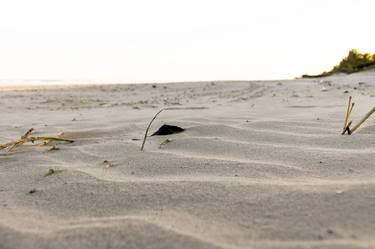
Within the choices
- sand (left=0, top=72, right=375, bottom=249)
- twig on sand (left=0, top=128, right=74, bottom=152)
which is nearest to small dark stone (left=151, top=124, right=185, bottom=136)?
sand (left=0, top=72, right=375, bottom=249)

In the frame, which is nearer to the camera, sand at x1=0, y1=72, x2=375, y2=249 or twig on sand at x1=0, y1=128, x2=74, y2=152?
sand at x1=0, y1=72, x2=375, y2=249

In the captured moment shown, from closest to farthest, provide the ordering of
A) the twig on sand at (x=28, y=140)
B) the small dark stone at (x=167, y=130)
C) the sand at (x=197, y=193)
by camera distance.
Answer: the sand at (x=197, y=193), the twig on sand at (x=28, y=140), the small dark stone at (x=167, y=130)

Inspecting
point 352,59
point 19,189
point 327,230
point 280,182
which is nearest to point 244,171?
point 280,182

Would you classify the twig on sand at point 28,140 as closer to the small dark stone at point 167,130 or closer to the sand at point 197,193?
the sand at point 197,193

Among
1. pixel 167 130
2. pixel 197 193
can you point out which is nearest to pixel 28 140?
pixel 167 130

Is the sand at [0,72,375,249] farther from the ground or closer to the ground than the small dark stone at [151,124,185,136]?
closer to the ground

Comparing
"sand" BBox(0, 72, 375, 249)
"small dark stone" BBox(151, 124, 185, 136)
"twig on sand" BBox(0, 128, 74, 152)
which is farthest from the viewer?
"small dark stone" BBox(151, 124, 185, 136)

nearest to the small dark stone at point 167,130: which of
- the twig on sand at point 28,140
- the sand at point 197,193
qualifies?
the sand at point 197,193

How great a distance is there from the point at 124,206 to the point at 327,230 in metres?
0.47

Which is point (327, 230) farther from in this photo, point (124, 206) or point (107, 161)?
point (107, 161)

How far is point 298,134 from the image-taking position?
1.98 m

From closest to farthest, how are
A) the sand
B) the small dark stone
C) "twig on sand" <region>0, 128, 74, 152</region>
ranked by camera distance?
1. the sand
2. "twig on sand" <region>0, 128, 74, 152</region>
3. the small dark stone

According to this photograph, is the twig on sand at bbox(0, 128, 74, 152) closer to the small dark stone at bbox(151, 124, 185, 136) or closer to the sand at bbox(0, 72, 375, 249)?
the sand at bbox(0, 72, 375, 249)

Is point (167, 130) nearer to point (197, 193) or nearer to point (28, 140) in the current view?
point (28, 140)
